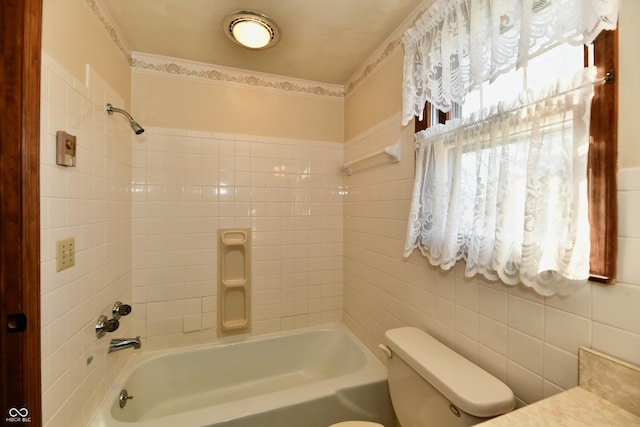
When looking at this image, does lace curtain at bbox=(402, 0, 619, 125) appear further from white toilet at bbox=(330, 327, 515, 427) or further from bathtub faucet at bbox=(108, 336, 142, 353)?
bathtub faucet at bbox=(108, 336, 142, 353)

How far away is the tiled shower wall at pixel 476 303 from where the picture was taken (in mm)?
643

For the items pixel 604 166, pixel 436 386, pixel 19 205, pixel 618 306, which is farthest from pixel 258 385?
pixel 604 166

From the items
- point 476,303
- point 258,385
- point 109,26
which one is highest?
point 109,26

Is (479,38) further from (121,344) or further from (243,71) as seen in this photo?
Answer: (121,344)

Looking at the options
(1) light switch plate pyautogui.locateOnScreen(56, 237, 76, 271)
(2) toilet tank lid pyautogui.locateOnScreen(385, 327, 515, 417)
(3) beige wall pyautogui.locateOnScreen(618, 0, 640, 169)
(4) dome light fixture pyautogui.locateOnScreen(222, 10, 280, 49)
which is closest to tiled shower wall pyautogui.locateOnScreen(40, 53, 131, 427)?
(1) light switch plate pyautogui.locateOnScreen(56, 237, 76, 271)

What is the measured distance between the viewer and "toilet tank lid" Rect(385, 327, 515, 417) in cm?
79

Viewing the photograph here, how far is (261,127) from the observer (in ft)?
6.62

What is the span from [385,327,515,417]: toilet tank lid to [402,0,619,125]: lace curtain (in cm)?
101

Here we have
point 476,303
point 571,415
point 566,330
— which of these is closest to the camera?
point 571,415

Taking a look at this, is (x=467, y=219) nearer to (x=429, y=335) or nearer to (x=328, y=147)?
(x=429, y=335)

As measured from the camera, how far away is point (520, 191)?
819mm

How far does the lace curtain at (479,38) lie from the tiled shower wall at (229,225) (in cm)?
106

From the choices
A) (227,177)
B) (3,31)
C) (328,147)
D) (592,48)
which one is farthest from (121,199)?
(592,48)

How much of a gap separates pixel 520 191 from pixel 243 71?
1.92 m
